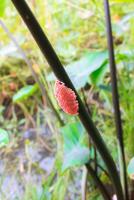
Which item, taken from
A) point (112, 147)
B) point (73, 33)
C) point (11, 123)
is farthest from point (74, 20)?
point (112, 147)

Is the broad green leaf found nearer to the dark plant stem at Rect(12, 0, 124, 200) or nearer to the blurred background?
the blurred background

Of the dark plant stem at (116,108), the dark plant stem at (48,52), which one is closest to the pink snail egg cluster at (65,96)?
the dark plant stem at (48,52)

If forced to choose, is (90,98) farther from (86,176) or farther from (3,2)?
(3,2)

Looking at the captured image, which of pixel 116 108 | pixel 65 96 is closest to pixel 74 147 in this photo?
pixel 116 108

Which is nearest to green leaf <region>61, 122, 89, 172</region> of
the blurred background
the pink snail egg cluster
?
the blurred background

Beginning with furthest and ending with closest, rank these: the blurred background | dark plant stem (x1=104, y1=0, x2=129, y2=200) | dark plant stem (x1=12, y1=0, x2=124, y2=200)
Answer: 1. the blurred background
2. dark plant stem (x1=104, y1=0, x2=129, y2=200)
3. dark plant stem (x1=12, y1=0, x2=124, y2=200)

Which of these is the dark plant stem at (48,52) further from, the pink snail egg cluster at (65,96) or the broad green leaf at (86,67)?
the broad green leaf at (86,67)

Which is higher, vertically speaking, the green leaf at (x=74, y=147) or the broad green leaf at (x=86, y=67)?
the broad green leaf at (x=86, y=67)

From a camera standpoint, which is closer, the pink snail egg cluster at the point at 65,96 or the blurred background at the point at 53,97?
the pink snail egg cluster at the point at 65,96
